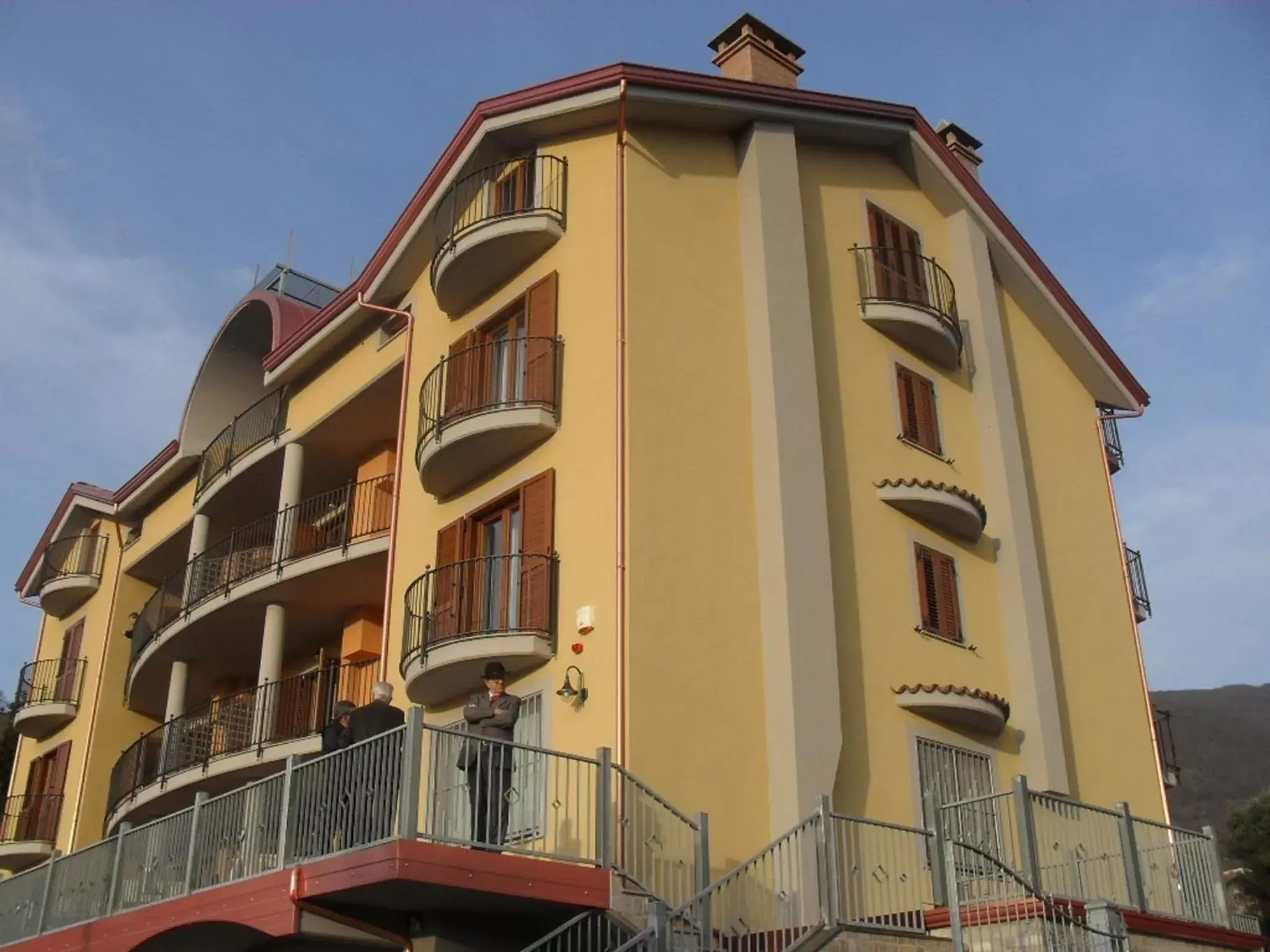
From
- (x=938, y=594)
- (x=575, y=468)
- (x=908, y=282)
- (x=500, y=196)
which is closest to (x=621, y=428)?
(x=575, y=468)

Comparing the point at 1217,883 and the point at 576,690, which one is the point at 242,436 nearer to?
the point at 576,690

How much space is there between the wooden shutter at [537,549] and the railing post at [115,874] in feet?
17.8

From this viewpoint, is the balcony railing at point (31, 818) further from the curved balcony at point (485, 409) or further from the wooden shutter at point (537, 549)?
the wooden shutter at point (537, 549)

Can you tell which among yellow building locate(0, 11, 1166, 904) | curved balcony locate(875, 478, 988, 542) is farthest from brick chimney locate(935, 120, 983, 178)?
curved balcony locate(875, 478, 988, 542)

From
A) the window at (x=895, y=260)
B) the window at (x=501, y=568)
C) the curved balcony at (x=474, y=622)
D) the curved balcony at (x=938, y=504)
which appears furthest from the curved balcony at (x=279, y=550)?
the window at (x=895, y=260)

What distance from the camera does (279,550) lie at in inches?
916

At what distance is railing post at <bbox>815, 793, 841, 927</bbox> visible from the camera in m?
12.2

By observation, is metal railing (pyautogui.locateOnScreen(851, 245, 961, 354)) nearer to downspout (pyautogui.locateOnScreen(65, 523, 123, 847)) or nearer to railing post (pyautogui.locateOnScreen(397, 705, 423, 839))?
railing post (pyautogui.locateOnScreen(397, 705, 423, 839))

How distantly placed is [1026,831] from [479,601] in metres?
7.26

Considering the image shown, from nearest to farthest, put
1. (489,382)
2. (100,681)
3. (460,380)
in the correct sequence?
(489,382), (460,380), (100,681)

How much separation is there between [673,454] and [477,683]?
3.79 meters

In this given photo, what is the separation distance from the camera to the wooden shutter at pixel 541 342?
17781mm

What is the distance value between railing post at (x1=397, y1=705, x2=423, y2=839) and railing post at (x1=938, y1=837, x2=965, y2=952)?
480 cm

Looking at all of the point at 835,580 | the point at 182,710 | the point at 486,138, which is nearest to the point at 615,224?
the point at 486,138
